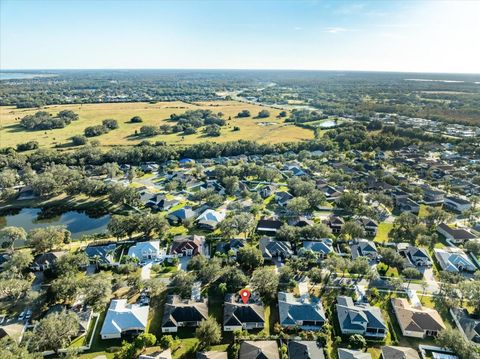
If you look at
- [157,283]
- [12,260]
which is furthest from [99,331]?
[12,260]

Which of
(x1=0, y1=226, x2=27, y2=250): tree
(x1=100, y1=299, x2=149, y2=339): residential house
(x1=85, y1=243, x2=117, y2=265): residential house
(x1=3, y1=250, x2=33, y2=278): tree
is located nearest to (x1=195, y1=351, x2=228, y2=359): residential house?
(x1=100, y1=299, x2=149, y2=339): residential house

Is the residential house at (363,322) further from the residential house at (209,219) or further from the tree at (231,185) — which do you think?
the tree at (231,185)

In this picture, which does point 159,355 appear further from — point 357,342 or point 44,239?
point 44,239

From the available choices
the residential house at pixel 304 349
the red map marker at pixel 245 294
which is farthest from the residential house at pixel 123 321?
the residential house at pixel 304 349

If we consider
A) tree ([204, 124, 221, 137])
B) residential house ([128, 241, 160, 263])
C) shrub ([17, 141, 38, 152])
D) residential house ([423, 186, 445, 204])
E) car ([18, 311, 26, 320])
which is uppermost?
tree ([204, 124, 221, 137])

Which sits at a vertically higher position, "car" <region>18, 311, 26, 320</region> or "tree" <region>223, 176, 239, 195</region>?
"tree" <region>223, 176, 239, 195</region>

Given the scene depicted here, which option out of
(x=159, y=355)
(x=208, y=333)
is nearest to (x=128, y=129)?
(x=208, y=333)

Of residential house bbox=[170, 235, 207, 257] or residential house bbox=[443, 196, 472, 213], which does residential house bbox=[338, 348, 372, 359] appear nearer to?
residential house bbox=[170, 235, 207, 257]
